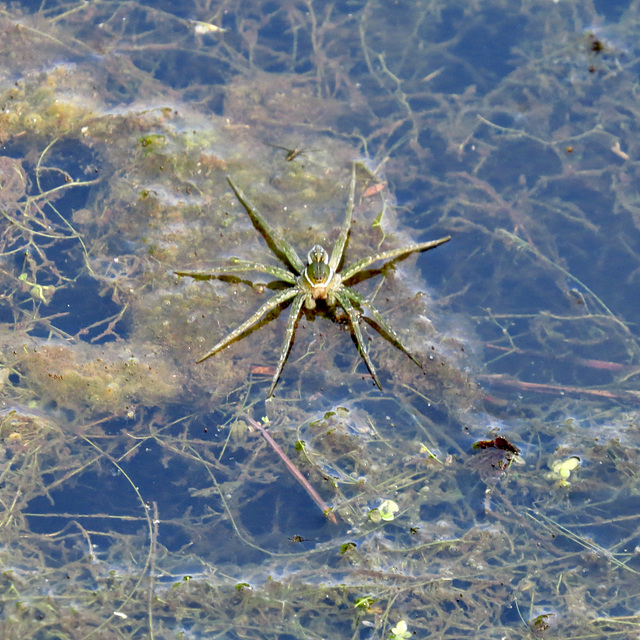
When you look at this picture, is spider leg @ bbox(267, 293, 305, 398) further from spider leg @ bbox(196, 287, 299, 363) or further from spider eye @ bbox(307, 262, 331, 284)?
spider eye @ bbox(307, 262, 331, 284)

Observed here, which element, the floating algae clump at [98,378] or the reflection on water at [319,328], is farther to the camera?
the floating algae clump at [98,378]

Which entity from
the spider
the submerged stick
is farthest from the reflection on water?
the spider

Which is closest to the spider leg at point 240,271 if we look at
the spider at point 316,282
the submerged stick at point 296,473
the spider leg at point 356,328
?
the spider at point 316,282

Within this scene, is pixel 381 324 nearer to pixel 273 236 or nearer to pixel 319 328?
pixel 319 328

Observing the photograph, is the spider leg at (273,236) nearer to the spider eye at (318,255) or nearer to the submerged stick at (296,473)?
the spider eye at (318,255)

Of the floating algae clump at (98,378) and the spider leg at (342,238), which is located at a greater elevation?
the spider leg at (342,238)

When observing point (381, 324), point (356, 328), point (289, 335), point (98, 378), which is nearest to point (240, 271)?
point (289, 335)
